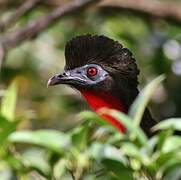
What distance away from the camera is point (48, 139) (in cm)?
256

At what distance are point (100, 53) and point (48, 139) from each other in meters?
2.22

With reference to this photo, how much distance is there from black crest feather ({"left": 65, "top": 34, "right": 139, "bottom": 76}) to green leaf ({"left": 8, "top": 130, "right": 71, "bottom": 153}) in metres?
2.02

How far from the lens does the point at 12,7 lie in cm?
784

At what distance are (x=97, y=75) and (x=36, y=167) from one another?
7.97 ft

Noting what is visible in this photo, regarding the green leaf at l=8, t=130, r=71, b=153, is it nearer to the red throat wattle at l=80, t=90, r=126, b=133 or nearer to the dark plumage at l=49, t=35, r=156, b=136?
the dark plumage at l=49, t=35, r=156, b=136

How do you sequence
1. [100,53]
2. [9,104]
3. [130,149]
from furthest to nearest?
[100,53]
[9,104]
[130,149]

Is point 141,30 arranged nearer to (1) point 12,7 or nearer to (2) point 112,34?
(2) point 112,34

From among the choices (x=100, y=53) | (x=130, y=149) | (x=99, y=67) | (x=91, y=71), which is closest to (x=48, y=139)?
(x=130, y=149)

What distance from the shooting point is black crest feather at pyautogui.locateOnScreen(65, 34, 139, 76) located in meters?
4.61

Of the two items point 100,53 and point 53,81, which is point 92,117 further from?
point 53,81

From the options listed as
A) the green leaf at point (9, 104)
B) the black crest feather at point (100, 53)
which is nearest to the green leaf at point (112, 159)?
the green leaf at point (9, 104)

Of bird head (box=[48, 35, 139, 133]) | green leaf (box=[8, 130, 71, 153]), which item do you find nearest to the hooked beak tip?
bird head (box=[48, 35, 139, 133])

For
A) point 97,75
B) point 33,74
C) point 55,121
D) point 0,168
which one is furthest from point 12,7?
point 0,168

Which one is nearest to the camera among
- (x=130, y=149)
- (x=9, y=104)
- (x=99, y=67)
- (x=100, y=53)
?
(x=130, y=149)
